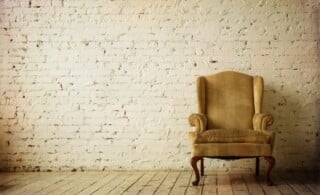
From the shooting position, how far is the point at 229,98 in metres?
4.61

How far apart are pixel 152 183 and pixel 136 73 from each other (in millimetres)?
1472

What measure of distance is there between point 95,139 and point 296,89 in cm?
248

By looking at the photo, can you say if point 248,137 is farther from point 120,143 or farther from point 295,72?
point 120,143

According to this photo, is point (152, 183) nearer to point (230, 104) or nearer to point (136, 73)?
point (230, 104)

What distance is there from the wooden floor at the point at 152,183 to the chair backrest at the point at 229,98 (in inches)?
24.2

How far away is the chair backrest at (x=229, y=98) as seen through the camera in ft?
14.9

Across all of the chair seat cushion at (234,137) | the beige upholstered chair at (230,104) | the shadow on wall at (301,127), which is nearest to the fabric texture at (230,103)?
the beige upholstered chair at (230,104)

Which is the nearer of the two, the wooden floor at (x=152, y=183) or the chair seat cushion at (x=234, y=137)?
the wooden floor at (x=152, y=183)

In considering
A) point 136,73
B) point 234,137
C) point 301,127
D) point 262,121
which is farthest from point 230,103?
point 136,73

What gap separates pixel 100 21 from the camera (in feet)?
16.6

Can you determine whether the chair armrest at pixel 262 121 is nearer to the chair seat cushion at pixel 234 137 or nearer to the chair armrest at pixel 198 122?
the chair seat cushion at pixel 234 137

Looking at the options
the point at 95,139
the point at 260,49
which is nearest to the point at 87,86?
the point at 95,139

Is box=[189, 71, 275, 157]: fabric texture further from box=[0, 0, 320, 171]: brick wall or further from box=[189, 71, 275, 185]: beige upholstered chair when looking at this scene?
box=[0, 0, 320, 171]: brick wall

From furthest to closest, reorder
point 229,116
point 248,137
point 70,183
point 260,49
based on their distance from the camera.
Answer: point 260,49
point 229,116
point 70,183
point 248,137
